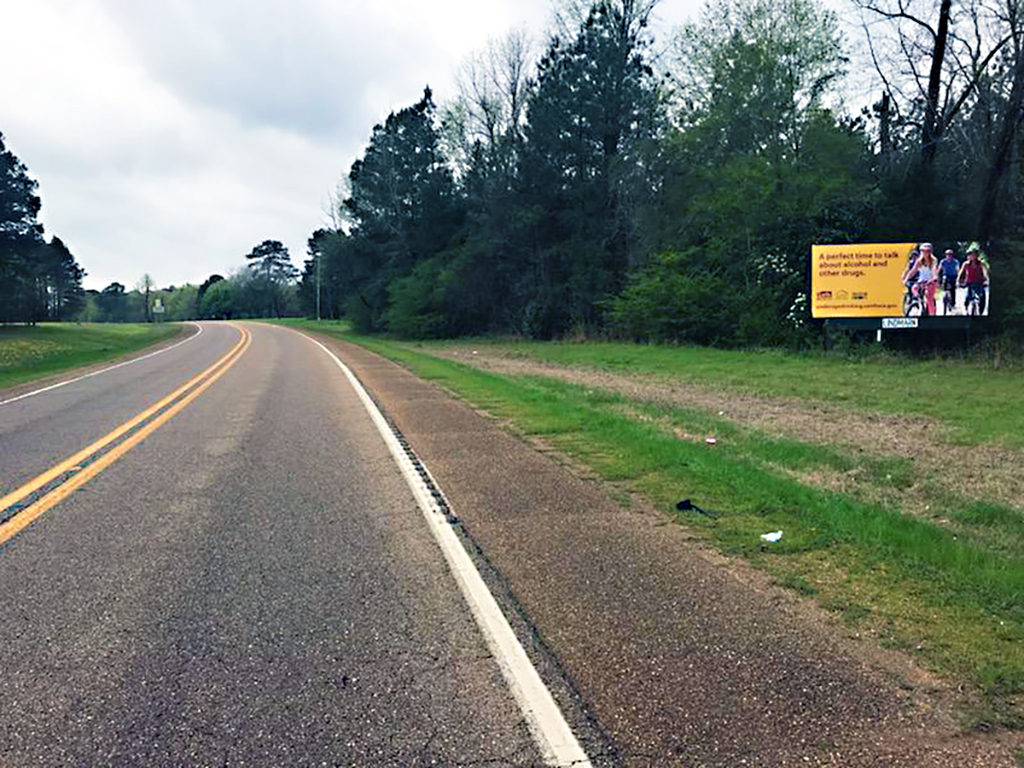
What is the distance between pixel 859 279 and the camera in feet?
93.7

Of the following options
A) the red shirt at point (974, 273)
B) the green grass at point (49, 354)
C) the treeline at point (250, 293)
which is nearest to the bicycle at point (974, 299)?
the red shirt at point (974, 273)

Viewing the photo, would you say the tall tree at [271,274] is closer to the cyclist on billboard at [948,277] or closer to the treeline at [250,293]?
the treeline at [250,293]

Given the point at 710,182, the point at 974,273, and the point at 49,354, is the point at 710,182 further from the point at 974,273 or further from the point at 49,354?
the point at 49,354

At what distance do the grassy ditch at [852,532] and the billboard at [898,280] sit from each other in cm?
1836

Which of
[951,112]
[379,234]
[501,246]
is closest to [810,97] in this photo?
[951,112]

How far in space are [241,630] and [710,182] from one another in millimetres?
35619

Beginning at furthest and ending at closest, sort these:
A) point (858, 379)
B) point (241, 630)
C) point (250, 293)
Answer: point (250, 293)
point (858, 379)
point (241, 630)

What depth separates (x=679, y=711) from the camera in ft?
11.5

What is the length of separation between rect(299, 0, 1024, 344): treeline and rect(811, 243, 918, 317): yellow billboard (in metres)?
2.53

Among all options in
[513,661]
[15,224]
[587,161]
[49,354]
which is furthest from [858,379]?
[15,224]

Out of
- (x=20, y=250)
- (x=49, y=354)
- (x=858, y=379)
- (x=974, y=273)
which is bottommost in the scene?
(x=49, y=354)

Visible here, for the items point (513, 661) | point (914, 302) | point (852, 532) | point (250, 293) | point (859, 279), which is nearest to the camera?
point (513, 661)

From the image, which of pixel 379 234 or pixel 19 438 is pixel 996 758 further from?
pixel 379 234

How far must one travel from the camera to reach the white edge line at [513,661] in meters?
3.21
